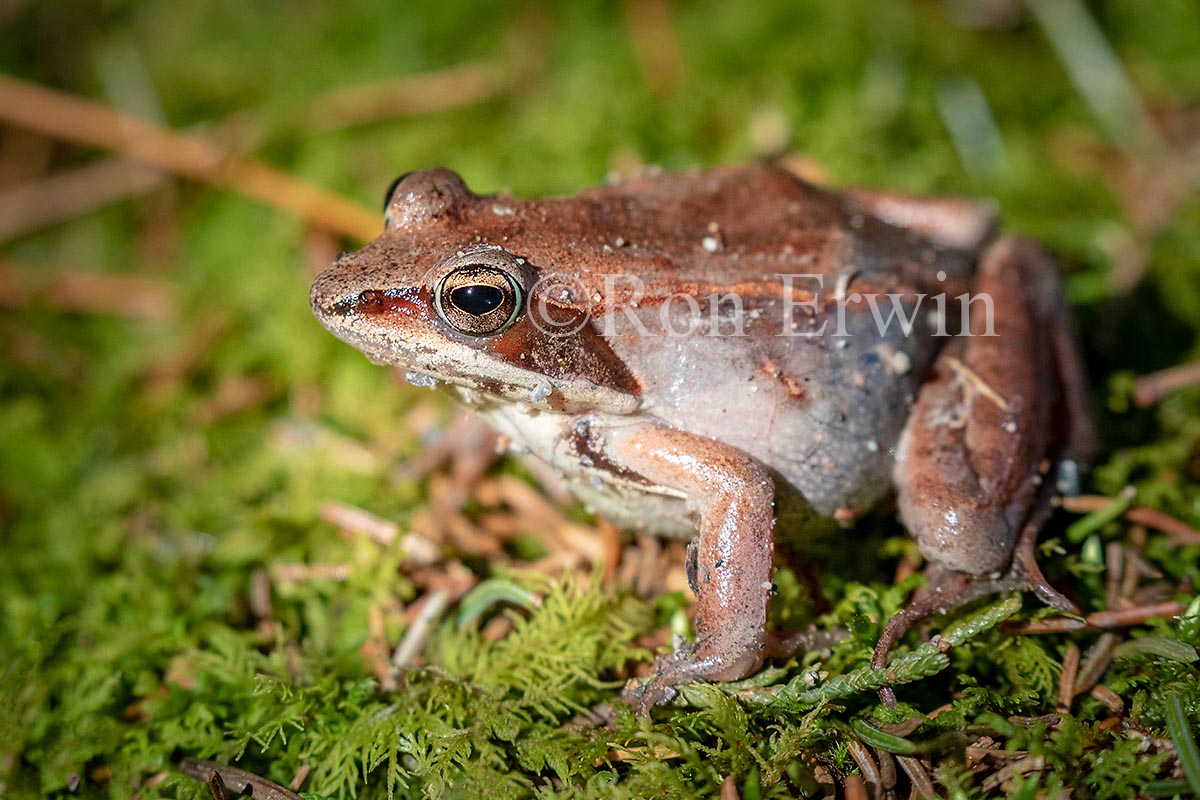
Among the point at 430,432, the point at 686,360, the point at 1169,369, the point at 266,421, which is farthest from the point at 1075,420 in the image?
the point at 266,421

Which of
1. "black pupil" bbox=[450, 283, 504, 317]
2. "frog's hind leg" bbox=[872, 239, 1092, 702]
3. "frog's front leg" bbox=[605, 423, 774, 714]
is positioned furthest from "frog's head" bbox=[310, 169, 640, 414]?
"frog's hind leg" bbox=[872, 239, 1092, 702]

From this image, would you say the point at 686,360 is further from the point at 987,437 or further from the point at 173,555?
the point at 173,555

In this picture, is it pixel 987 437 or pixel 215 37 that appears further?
pixel 215 37

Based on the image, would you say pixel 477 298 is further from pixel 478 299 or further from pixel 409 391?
pixel 409 391

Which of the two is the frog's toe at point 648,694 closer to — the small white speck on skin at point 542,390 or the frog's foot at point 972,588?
the frog's foot at point 972,588

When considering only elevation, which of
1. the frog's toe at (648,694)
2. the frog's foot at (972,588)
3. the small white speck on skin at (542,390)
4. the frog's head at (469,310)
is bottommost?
the frog's toe at (648,694)

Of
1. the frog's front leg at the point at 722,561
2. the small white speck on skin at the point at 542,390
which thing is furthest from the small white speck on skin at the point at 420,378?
the frog's front leg at the point at 722,561
